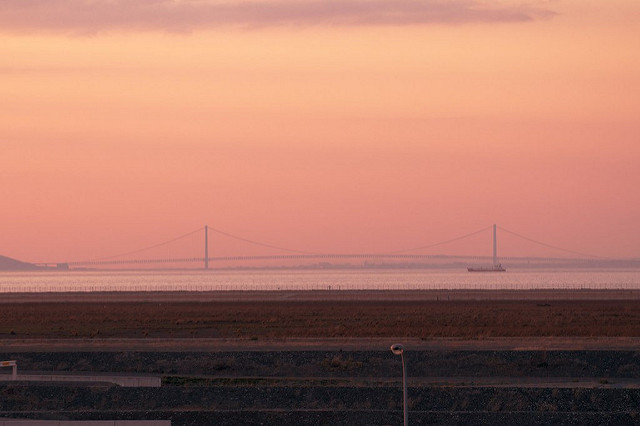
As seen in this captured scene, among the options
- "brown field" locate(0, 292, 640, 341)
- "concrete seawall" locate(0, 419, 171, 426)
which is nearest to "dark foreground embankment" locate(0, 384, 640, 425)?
"concrete seawall" locate(0, 419, 171, 426)

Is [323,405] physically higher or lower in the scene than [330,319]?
higher

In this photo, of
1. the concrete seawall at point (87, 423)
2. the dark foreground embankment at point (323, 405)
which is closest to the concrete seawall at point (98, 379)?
the dark foreground embankment at point (323, 405)

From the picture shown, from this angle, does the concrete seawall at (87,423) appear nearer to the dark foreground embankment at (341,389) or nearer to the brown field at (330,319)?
the dark foreground embankment at (341,389)

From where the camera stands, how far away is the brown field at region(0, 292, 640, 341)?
4934 centimetres

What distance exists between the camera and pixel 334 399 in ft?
81.9

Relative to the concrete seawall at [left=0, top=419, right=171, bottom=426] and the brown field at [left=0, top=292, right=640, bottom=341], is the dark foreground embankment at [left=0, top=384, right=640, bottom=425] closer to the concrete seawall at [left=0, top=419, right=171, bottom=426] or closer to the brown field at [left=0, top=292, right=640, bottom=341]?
the concrete seawall at [left=0, top=419, right=171, bottom=426]

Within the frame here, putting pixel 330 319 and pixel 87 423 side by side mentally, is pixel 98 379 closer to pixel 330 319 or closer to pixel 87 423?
pixel 87 423

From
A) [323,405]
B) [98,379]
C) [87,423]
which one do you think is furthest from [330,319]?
[87,423]

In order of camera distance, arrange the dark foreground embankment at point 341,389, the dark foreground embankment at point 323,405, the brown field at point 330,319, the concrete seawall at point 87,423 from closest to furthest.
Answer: the concrete seawall at point 87,423 → the dark foreground embankment at point 323,405 → the dark foreground embankment at point 341,389 → the brown field at point 330,319

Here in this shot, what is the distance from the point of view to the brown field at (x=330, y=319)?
49344 mm

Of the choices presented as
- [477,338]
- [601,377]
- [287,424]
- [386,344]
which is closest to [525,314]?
[477,338]

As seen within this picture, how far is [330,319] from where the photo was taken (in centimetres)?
5919

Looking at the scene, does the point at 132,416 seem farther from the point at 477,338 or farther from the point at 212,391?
the point at 477,338

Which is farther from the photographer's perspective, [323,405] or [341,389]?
[341,389]
